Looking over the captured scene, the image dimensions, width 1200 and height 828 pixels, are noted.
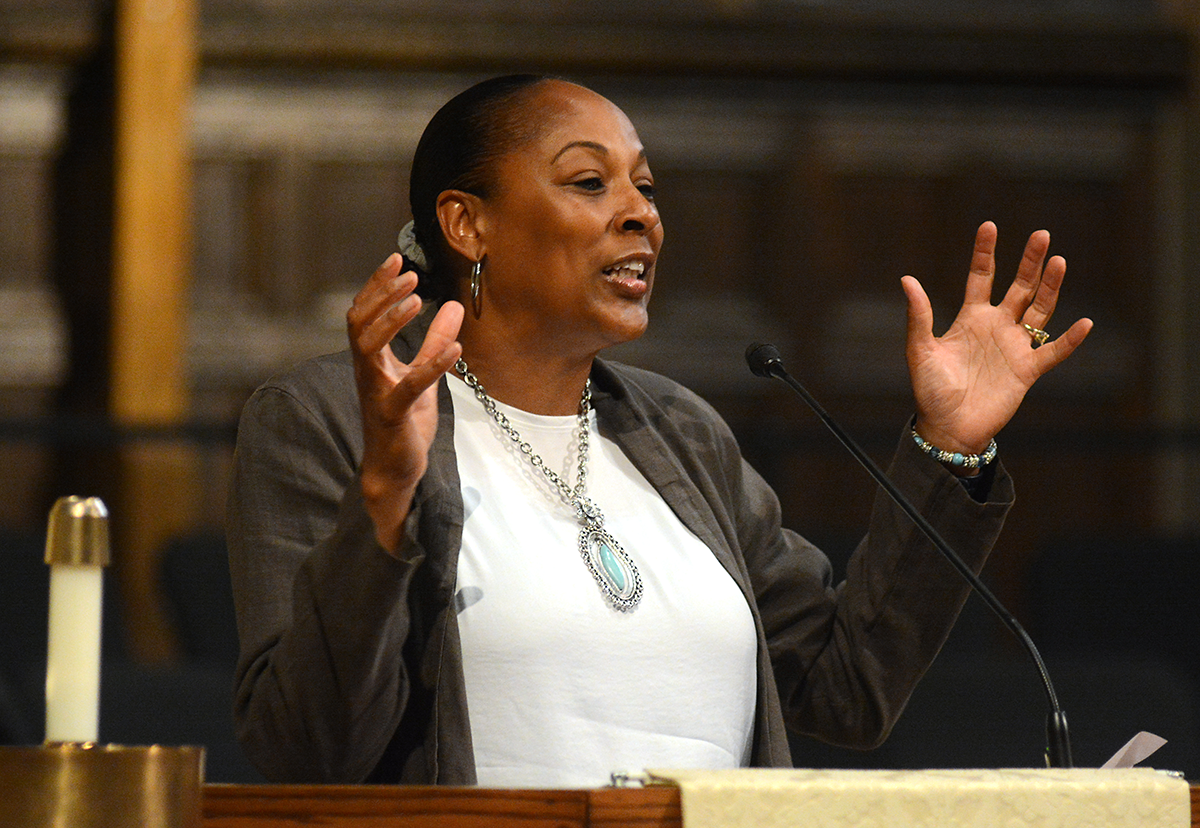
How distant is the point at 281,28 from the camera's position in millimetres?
4598

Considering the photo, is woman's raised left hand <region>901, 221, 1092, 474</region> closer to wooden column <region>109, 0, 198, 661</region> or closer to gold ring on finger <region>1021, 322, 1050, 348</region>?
gold ring on finger <region>1021, 322, 1050, 348</region>

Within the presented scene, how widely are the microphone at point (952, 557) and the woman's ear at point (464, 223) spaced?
326 mm

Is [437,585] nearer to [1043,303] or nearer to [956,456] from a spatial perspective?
[956,456]

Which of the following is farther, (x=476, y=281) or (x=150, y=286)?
(x=150, y=286)

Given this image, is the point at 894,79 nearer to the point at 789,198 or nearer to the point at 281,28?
the point at 789,198

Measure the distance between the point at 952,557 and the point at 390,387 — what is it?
22.3 inches

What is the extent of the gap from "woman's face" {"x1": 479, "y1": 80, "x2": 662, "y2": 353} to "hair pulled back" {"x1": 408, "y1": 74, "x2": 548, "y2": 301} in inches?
0.7

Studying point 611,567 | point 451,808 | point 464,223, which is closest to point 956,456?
point 611,567

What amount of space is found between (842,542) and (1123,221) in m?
2.20

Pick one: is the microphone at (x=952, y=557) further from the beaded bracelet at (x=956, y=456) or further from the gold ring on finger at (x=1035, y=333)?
the gold ring on finger at (x=1035, y=333)

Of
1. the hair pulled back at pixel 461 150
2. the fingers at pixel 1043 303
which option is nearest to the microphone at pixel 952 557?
the fingers at pixel 1043 303

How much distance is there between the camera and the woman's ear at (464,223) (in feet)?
5.91

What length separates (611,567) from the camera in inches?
65.2

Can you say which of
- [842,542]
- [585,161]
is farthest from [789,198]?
[585,161]
